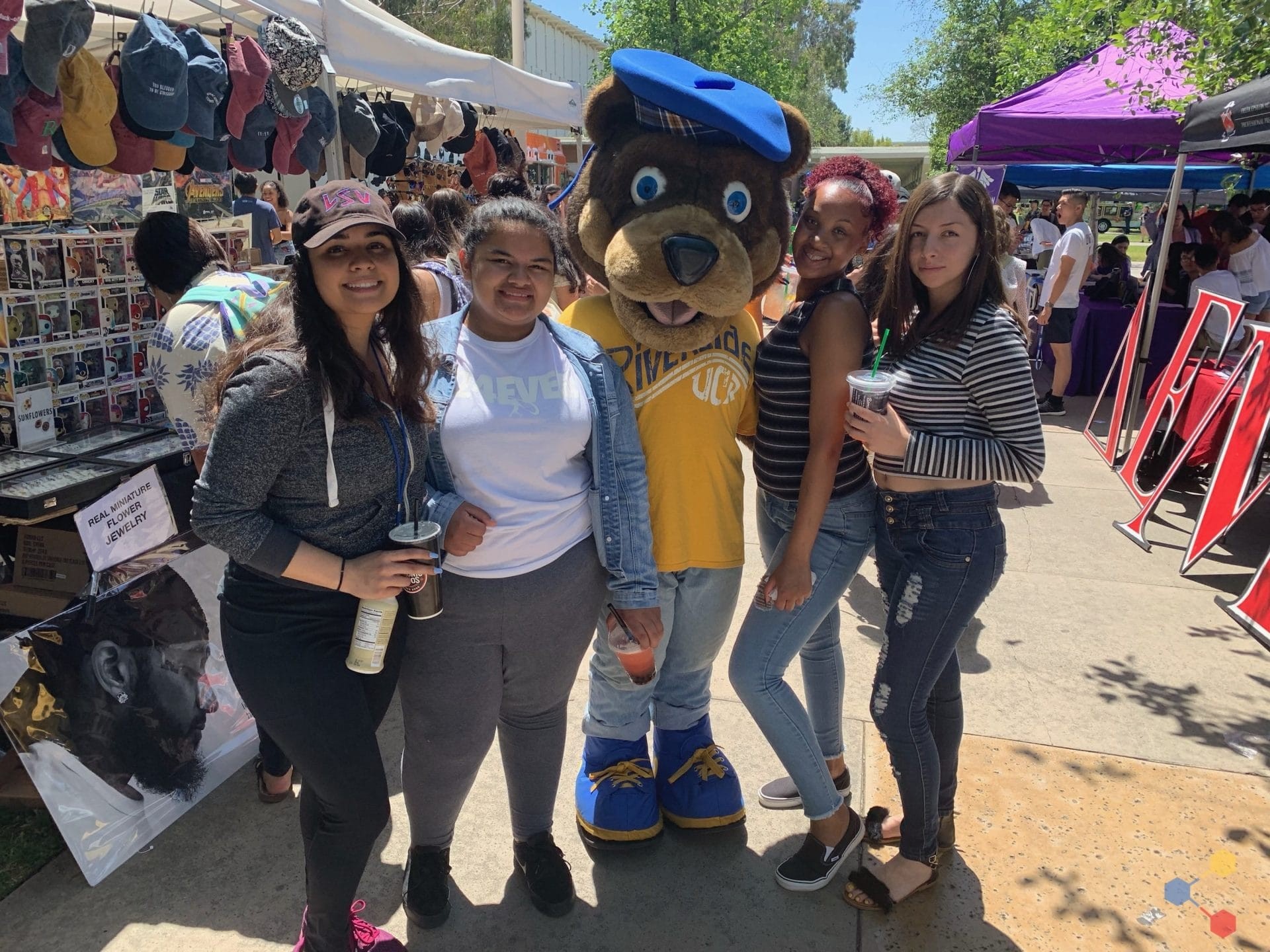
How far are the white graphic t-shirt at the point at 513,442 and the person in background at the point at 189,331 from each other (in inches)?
41.5

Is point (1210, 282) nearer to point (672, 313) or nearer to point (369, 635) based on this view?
point (672, 313)

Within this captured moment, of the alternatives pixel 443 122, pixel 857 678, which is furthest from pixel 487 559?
pixel 443 122

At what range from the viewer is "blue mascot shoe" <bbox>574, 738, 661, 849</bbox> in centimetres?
251

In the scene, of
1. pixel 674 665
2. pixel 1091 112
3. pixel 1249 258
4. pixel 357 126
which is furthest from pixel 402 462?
pixel 1249 258

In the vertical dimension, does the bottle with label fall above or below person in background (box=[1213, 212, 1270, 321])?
below

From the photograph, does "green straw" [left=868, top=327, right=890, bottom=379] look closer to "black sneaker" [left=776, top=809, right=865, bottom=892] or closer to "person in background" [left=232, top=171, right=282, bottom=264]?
"black sneaker" [left=776, top=809, right=865, bottom=892]

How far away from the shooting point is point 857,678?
3.57 m

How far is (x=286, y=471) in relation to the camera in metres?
1.79

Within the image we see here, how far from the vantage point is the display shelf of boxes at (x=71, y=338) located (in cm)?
306

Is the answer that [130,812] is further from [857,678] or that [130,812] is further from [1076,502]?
[1076,502]

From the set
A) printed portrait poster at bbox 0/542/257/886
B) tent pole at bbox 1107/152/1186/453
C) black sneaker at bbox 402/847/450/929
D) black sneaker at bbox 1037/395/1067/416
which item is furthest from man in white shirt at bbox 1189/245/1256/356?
printed portrait poster at bbox 0/542/257/886

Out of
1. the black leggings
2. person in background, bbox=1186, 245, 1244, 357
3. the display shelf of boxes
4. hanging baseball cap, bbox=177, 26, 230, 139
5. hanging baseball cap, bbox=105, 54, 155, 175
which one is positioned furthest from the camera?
person in background, bbox=1186, 245, 1244, 357

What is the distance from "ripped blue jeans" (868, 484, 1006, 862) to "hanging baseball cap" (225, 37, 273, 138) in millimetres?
3265

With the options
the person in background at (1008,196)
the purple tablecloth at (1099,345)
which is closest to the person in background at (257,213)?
the person in background at (1008,196)
